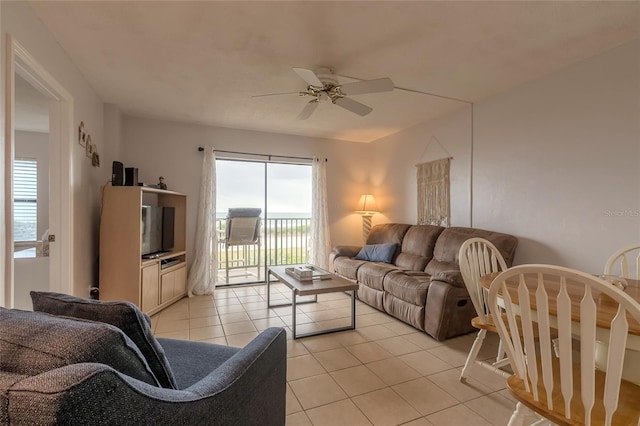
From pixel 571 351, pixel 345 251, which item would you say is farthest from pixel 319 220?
pixel 571 351

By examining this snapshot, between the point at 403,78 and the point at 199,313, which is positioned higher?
the point at 403,78

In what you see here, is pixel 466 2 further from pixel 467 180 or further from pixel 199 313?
pixel 199 313

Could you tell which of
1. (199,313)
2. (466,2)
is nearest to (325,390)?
(199,313)

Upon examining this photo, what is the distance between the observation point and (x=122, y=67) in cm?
262

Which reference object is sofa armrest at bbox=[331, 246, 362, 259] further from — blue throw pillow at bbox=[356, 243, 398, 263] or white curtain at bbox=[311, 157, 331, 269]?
white curtain at bbox=[311, 157, 331, 269]

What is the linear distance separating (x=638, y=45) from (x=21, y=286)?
537cm

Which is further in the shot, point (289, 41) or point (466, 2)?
point (289, 41)

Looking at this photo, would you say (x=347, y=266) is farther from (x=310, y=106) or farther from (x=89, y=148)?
(x=89, y=148)

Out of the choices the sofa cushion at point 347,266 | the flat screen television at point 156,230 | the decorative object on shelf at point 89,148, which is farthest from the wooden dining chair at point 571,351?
the decorative object on shelf at point 89,148

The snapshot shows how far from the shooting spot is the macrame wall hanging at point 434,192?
3.79 metres

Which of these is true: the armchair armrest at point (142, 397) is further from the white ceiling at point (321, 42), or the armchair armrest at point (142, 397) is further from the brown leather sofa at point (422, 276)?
the white ceiling at point (321, 42)

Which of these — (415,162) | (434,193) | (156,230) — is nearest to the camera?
(156,230)

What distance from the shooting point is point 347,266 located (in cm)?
397

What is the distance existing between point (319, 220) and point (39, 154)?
4.23 meters
